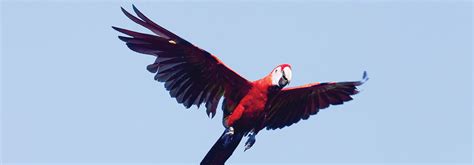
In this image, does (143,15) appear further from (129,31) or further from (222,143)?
(222,143)

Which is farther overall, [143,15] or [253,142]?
[253,142]

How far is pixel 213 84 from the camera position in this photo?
44.8 feet

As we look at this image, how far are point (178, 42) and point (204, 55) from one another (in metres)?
0.42

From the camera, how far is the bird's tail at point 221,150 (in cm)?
1333

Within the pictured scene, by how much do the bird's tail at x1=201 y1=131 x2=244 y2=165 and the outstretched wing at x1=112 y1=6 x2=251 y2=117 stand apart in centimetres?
59

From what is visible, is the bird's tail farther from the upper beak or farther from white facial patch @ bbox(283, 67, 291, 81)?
white facial patch @ bbox(283, 67, 291, 81)

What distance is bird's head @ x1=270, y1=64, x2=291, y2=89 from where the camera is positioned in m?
13.1

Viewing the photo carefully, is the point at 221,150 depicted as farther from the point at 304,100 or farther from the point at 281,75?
the point at 304,100

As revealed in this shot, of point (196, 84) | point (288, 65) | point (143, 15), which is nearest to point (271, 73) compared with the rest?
point (288, 65)

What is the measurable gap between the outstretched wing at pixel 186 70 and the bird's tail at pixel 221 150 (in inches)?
23.1

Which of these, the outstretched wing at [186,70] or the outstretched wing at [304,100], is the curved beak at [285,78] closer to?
the outstretched wing at [186,70]

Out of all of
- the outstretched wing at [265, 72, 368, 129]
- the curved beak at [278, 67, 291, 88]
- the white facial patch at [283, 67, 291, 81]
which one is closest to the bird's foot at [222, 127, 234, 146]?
the outstretched wing at [265, 72, 368, 129]

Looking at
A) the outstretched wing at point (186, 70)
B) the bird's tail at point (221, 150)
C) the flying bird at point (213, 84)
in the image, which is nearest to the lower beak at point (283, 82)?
the flying bird at point (213, 84)

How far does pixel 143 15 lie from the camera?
12.6 meters
